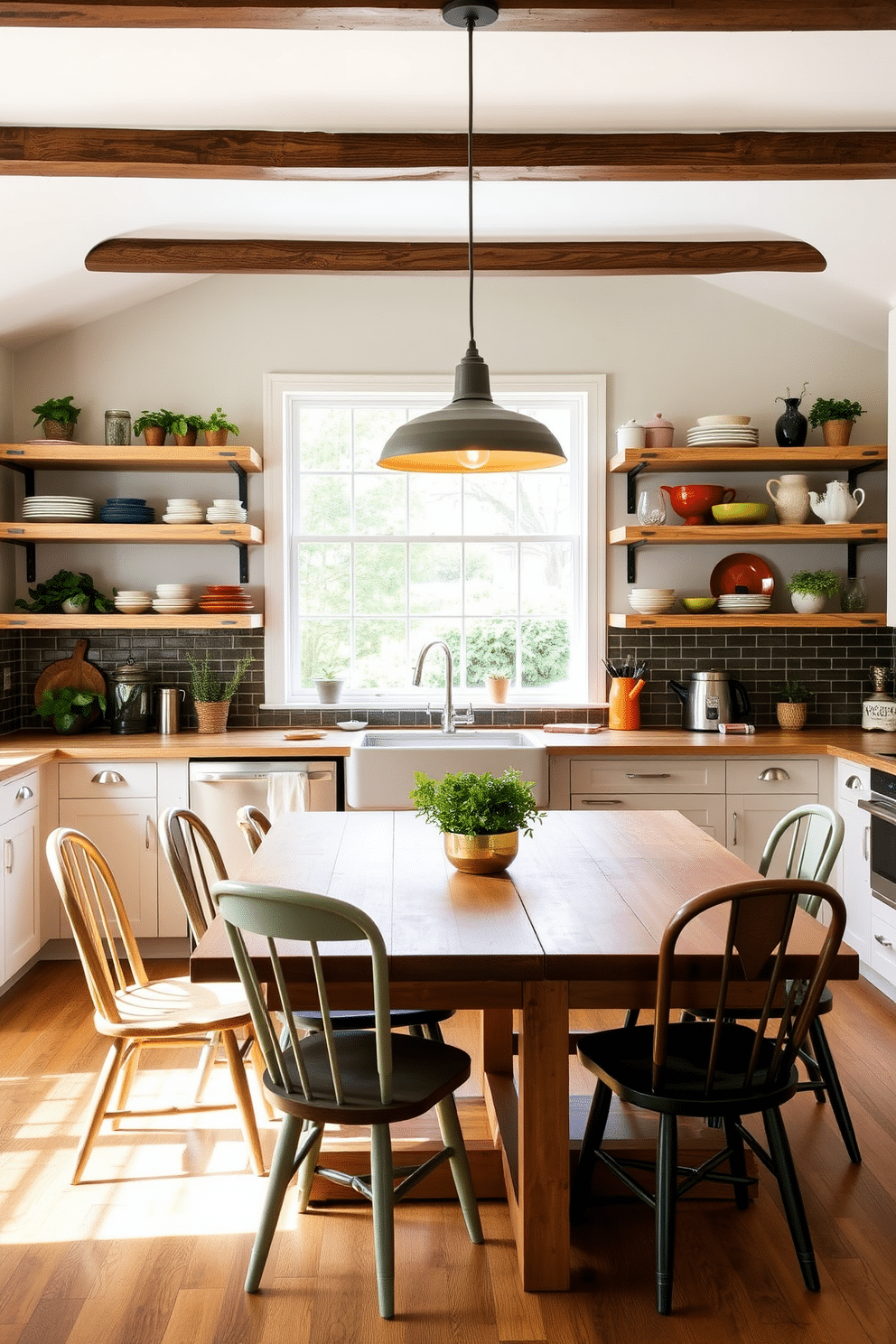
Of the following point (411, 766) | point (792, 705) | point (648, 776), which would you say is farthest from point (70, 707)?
point (792, 705)

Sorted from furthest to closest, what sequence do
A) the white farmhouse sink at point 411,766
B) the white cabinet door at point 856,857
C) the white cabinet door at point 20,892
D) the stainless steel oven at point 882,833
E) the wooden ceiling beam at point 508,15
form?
the white farmhouse sink at point 411,766 → the white cabinet door at point 856,857 → the white cabinet door at point 20,892 → the stainless steel oven at point 882,833 → the wooden ceiling beam at point 508,15

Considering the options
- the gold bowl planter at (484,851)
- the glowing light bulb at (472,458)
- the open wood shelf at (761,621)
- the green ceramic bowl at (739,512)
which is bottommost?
the gold bowl planter at (484,851)

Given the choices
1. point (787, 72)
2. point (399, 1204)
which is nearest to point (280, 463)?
point (787, 72)

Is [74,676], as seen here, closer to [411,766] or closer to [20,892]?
[20,892]

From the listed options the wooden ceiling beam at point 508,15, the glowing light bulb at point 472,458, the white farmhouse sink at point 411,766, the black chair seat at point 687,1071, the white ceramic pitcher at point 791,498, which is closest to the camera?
the black chair seat at point 687,1071

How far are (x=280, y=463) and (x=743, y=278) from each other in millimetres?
2204

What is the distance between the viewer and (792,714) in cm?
511

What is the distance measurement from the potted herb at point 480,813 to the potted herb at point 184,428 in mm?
2734

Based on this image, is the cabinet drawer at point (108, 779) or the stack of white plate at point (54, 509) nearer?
the cabinet drawer at point (108, 779)

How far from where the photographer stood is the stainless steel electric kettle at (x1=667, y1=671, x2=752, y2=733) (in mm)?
5043

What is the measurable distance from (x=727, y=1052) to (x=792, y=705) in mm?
2835

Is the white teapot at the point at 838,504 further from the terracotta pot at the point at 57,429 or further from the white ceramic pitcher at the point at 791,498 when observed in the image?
the terracotta pot at the point at 57,429

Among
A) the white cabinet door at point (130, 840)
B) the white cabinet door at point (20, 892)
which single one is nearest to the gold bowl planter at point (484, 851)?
the white cabinet door at point (20, 892)

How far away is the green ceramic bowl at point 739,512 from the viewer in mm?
4980
